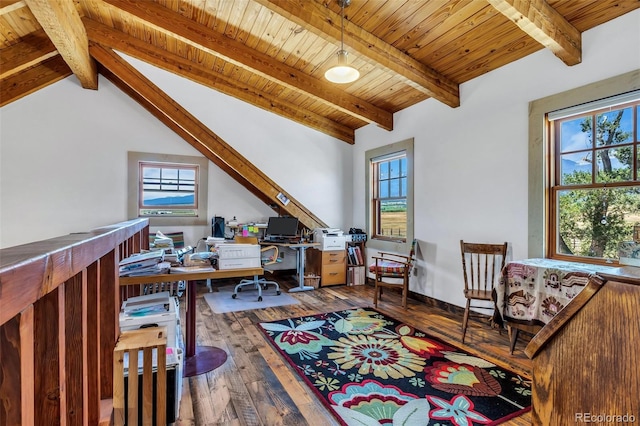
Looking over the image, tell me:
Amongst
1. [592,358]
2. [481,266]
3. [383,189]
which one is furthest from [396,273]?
[592,358]

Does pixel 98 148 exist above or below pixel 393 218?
above

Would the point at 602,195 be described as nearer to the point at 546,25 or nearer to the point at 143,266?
the point at 546,25

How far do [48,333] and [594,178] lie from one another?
3589 millimetres

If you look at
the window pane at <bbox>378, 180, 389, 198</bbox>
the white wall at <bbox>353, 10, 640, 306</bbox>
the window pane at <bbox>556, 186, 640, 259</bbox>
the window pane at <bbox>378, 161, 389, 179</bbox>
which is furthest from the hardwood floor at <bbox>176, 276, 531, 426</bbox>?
the window pane at <bbox>378, 161, 389, 179</bbox>

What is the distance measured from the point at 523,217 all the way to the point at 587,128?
91cm

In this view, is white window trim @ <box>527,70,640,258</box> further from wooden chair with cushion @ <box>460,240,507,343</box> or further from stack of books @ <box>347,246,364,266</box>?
stack of books @ <box>347,246,364,266</box>

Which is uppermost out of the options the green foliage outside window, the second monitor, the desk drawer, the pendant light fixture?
the pendant light fixture

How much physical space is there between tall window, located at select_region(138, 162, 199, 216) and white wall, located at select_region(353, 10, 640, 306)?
3.53 meters

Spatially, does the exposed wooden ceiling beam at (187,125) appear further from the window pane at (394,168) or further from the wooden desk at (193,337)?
the wooden desk at (193,337)

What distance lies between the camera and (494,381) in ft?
7.23

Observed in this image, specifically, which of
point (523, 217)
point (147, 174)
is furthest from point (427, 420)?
point (147, 174)

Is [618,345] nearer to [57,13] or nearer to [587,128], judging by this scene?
[587,128]

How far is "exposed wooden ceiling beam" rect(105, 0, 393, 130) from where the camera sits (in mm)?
3061

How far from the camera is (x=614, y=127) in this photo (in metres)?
2.53
